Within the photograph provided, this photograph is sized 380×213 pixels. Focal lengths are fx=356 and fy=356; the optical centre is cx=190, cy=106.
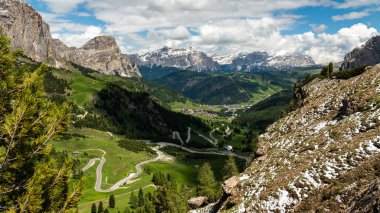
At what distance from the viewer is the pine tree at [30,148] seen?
19922 mm

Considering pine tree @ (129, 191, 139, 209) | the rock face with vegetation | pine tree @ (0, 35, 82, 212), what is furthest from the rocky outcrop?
pine tree @ (129, 191, 139, 209)

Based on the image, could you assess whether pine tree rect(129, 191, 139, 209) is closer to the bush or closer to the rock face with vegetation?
the rock face with vegetation

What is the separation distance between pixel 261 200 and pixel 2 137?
88.8 feet

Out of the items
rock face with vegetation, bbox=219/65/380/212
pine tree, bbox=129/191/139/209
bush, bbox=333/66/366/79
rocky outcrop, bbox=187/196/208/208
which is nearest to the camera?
rock face with vegetation, bbox=219/65/380/212

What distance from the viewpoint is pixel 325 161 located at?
125 ft

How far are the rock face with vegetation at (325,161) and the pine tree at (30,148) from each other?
1987 cm

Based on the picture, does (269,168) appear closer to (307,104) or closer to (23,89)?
(307,104)

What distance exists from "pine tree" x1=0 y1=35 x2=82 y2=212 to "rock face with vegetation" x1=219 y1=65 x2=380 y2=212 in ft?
65.2

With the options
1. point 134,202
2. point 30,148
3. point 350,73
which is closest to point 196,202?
point 350,73

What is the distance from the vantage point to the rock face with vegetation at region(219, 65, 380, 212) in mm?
31812

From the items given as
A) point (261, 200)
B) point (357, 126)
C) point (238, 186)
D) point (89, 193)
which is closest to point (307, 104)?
point (357, 126)

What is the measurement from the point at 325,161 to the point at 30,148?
97.2 ft

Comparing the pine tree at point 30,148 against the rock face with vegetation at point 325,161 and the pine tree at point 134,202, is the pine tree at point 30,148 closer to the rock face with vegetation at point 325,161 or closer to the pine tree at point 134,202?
the rock face with vegetation at point 325,161

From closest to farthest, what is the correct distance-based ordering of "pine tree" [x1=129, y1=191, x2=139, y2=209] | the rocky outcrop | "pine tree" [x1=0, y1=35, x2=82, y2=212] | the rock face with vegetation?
"pine tree" [x1=0, y1=35, x2=82, y2=212]
the rock face with vegetation
the rocky outcrop
"pine tree" [x1=129, y1=191, x2=139, y2=209]
